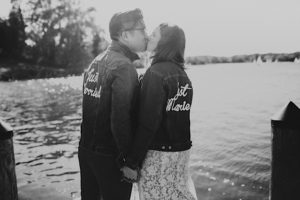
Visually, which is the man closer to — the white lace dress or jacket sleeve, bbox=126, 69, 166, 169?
jacket sleeve, bbox=126, 69, 166, 169

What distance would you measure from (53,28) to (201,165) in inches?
2266

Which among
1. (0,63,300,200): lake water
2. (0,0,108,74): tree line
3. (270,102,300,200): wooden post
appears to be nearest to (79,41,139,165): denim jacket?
(0,63,300,200): lake water

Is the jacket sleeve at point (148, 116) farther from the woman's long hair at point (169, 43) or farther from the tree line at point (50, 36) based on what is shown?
the tree line at point (50, 36)

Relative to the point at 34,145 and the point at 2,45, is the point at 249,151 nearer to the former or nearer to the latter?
A: the point at 34,145

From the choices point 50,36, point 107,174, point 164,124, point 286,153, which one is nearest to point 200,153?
point 286,153

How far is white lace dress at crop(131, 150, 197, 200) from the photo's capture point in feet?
10.6

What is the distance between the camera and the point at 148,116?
3035 mm

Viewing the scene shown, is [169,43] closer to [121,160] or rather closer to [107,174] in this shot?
[121,160]

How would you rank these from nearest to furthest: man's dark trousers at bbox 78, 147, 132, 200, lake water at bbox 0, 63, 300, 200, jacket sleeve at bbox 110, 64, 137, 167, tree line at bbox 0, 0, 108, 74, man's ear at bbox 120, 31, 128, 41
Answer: jacket sleeve at bbox 110, 64, 137, 167 → man's dark trousers at bbox 78, 147, 132, 200 → man's ear at bbox 120, 31, 128, 41 → lake water at bbox 0, 63, 300, 200 → tree line at bbox 0, 0, 108, 74

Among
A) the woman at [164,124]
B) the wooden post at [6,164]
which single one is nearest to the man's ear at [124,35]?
the woman at [164,124]

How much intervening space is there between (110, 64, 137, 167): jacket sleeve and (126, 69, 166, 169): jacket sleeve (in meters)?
0.10

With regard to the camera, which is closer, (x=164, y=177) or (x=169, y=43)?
(x=169, y=43)

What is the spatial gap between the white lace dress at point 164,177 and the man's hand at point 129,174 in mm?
198

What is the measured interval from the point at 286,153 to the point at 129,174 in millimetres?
1798
